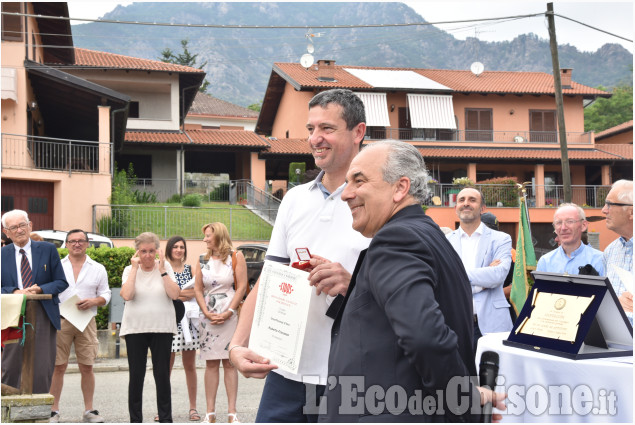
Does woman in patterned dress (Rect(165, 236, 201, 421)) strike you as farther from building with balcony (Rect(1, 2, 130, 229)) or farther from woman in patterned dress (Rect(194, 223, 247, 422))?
building with balcony (Rect(1, 2, 130, 229))

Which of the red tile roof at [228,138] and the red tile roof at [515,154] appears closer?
the red tile roof at [228,138]

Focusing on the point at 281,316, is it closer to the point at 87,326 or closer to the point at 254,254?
the point at 87,326

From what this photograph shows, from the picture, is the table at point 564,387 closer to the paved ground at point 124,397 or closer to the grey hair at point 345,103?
the grey hair at point 345,103

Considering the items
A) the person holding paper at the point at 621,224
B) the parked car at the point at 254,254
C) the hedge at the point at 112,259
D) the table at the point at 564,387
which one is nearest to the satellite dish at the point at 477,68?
the parked car at the point at 254,254

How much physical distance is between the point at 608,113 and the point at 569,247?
7906 cm

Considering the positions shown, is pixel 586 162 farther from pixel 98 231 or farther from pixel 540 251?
pixel 98 231

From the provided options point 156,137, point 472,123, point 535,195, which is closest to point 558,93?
point 535,195

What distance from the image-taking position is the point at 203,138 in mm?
35250

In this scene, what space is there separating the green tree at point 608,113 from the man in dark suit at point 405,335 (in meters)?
77.8

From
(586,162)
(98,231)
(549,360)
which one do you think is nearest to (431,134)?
(586,162)

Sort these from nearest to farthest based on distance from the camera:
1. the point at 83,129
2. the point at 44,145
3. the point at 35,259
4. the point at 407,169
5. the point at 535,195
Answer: the point at 407,169, the point at 35,259, the point at 44,145, the point at 83,129, the point at 535,195

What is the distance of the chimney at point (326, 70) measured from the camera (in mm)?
40053

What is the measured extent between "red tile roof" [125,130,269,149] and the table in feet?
99.8

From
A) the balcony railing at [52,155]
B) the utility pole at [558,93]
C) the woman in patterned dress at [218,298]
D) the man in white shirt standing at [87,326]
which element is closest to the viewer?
the woman in patterned dress at [218,298]
